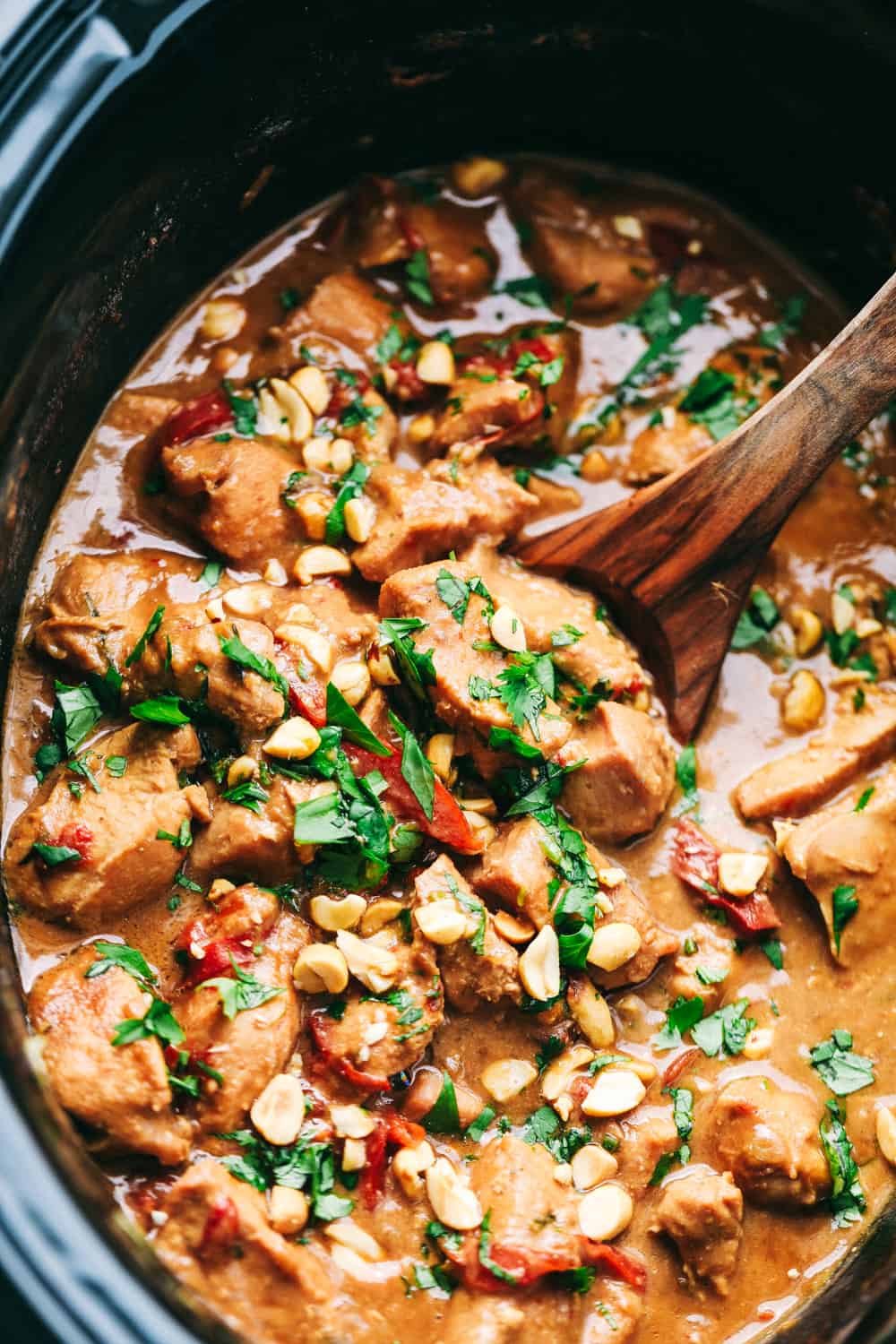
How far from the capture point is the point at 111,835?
2.83m

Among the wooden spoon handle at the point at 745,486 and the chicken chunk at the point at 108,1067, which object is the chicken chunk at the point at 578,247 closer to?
the wooden spoon handle at the point at 745,486

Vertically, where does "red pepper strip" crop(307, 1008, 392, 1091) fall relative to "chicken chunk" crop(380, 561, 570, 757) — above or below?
below

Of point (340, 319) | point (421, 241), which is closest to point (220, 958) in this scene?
point (340, 319)

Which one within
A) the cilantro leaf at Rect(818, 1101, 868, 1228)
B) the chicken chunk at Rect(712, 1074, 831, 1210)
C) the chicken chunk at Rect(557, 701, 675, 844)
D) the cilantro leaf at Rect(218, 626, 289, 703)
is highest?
the cilantro leaf at Rect(218, 626, 289, 703)

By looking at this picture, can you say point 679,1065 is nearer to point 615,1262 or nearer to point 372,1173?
point 615,1262

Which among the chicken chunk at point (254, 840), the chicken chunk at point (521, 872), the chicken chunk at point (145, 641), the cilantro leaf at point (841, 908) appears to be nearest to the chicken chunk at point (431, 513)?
the chicken chunk at point (145, 641)

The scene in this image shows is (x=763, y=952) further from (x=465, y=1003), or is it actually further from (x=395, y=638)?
(x=395, y=638)

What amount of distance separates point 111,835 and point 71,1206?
2.74 feet

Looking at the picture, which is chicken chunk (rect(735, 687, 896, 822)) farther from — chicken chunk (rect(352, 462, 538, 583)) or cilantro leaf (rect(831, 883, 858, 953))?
chicken chunk (rect(352, 462, 538, 583))

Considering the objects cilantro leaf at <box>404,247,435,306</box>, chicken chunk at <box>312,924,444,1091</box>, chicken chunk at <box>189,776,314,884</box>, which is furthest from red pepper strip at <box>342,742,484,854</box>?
cilantro leaf at <box>404,247,435,306</box>

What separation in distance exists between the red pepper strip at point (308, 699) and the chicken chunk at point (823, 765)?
1.19 m

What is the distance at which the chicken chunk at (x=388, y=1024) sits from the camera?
2.82 meters

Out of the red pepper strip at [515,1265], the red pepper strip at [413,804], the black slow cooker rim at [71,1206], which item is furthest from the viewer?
the red pepper strip at [413,804]

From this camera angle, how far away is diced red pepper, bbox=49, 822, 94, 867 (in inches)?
111
